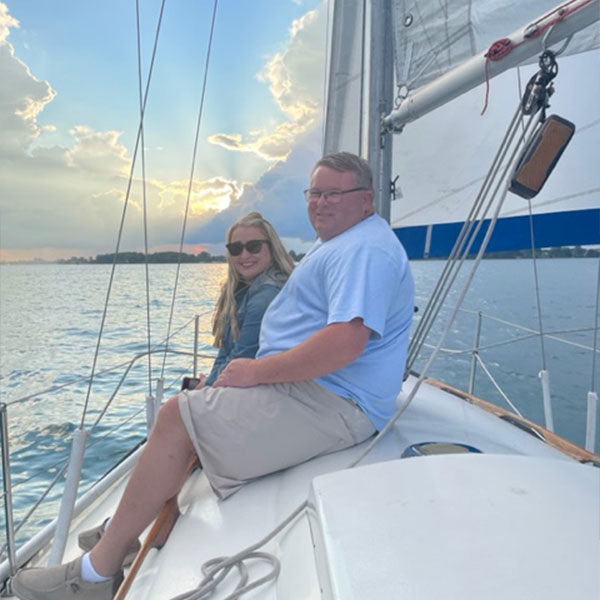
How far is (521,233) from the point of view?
2.54 metres

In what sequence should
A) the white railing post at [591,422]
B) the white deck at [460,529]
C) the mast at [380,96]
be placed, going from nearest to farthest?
the white deck at [460,529]
the white railing post at [591,422]
the mast at [380,96]

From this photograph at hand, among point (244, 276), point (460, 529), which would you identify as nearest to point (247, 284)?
point (244, 276)

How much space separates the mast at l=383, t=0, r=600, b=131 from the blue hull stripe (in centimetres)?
83

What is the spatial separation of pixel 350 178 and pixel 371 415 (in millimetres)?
591

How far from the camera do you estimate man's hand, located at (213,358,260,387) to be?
1.16 metres

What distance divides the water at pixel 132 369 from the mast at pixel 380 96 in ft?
2.58

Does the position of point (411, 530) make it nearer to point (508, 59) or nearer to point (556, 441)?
point (556, 441)

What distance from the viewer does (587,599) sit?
55 centimetres

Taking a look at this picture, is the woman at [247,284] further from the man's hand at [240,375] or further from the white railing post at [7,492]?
the white railing post at [7,492]

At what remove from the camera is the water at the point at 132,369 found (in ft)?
10.8

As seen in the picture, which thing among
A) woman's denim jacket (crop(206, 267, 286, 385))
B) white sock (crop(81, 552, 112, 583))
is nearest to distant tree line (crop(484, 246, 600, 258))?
woman's denim jacket (crop(206, 267, 286, 385))

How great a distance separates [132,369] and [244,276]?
13.6 feet

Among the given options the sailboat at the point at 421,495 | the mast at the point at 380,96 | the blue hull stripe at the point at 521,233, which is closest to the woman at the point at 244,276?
the sailboat at the point at 421,495

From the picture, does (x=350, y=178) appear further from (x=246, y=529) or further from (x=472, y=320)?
(x=472, y=320)
